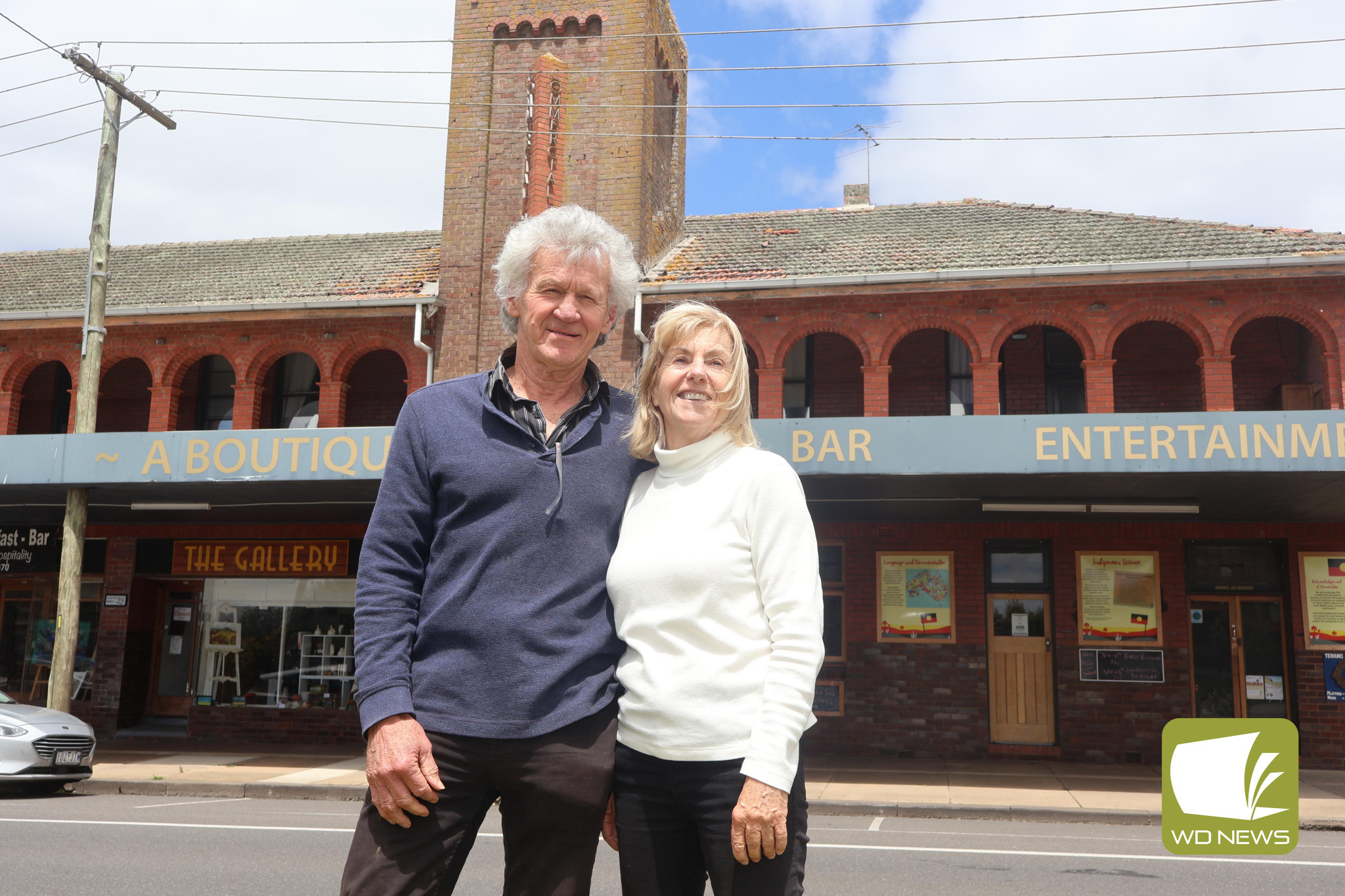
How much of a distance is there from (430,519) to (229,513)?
49.3 ft

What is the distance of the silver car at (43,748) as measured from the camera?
10.8 metres

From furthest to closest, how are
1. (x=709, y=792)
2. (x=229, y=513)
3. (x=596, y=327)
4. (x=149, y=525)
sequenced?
(x=149, y=525) → (x=229, y=513) → (x=596, y=327) → (x=709, y=792)

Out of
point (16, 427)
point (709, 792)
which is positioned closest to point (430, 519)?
point (709, 792)

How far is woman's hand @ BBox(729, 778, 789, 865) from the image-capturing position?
2.02 metres

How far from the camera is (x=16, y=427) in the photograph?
1798 centimetres

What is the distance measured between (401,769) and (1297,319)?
15.2 meters

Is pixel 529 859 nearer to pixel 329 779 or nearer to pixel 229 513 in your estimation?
pixel 329 779

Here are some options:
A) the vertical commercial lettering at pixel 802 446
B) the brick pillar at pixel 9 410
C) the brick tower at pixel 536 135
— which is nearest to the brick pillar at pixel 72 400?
the brick pillar at pixel 9 410

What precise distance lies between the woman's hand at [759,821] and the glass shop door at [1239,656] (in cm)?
1457

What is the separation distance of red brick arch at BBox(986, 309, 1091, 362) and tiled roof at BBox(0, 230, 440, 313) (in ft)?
29.1

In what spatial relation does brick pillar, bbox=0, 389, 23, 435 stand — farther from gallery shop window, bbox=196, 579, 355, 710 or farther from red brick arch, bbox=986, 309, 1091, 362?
red brick arch, bbox=986, 309, 1091, 362

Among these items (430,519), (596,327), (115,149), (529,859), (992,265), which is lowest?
(529,859)

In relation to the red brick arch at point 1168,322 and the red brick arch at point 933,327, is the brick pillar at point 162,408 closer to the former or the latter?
the red brick arch at point 933,327

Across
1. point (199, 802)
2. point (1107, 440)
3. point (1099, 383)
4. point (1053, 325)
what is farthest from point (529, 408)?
point (1053, 325)
